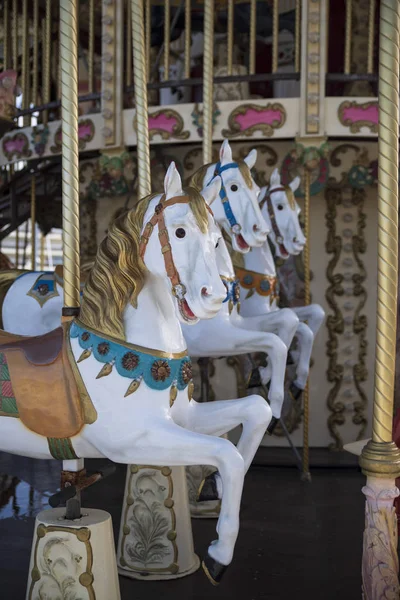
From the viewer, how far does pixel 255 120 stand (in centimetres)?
574

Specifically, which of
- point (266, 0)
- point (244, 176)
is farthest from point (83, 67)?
point (244, 176)

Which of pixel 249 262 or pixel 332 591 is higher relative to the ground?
pixel 249 262

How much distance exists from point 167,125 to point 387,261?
3634 mm

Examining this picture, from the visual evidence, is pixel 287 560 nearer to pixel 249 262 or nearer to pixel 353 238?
pixel 249 262

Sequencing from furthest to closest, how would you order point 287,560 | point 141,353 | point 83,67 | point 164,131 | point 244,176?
point 83,67, point 164,131, point 244,176, point 287,560, point 141,353

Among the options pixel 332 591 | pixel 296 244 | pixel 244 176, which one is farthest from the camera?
pixel 296 244

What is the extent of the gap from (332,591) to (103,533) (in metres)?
1.13

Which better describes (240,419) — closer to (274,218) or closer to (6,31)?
(274,218)

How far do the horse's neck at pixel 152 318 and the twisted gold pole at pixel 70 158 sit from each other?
31cm

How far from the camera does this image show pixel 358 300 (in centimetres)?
685

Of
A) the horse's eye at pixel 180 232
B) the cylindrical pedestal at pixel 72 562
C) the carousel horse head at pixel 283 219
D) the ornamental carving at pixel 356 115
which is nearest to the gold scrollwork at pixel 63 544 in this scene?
the cylindrical pedestal at pixel 72 562

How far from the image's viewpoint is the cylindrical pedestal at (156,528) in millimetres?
3408

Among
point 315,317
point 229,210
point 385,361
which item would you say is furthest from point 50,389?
point 315,317

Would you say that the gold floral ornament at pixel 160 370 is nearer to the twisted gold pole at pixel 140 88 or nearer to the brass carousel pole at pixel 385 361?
the brass carousel pole at pixel 385 361
